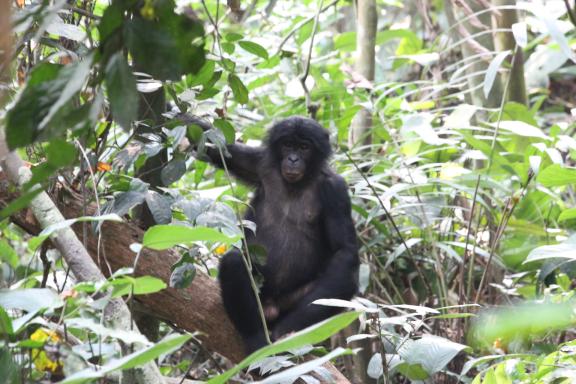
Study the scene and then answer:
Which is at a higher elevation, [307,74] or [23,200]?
[307,74]

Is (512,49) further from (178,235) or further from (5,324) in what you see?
(5,324)

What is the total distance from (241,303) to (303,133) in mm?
1450

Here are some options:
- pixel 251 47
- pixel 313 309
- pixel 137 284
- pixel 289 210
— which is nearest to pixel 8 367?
pixel 137 284

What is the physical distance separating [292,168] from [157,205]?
1.90 meters

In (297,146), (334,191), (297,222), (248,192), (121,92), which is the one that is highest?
(121,92)

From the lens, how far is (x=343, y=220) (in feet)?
17.2

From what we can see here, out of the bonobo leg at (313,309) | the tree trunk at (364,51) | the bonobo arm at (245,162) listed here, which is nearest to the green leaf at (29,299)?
the bonobo leg at (313,309)

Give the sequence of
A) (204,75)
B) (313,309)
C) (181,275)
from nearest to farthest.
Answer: (181,275) → (204,75) → (313,309)

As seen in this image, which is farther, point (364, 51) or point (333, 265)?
point (364, 51)

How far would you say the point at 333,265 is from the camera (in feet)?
16.6

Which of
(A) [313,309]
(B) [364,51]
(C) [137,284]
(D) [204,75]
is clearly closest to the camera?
(C) [137,284]

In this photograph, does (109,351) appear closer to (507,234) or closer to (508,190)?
(508,190)

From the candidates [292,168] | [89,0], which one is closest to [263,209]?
[292,168]

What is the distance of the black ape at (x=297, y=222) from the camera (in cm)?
501
